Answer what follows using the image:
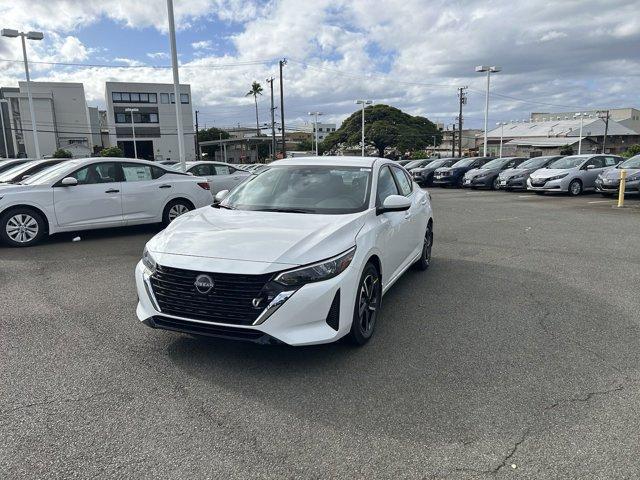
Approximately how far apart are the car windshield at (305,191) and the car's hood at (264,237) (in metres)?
0.24

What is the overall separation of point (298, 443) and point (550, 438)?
1.46 meters

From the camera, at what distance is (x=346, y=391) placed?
3.43m

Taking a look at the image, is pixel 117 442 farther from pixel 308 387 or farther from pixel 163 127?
pixel 163 127

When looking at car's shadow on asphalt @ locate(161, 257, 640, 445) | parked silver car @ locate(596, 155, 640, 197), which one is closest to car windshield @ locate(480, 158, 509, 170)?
parked silver car @ locate(596, 155, 640, 197)

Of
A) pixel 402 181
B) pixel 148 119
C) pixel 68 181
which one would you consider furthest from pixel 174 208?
pixel 148 119

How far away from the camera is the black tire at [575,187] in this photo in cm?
1805

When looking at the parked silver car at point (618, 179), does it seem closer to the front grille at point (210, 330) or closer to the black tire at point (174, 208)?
the black tire at point (174, 208)

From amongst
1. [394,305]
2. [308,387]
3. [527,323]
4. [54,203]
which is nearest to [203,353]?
[308,387]

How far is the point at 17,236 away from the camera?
28.0ft

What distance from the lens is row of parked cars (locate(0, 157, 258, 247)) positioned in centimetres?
851

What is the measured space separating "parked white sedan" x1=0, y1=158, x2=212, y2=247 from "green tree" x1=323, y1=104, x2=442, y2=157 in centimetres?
5244

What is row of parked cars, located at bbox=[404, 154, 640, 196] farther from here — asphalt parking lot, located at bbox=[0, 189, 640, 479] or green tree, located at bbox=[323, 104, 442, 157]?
green tree, located at bbox=[323, 104, 442, 157]

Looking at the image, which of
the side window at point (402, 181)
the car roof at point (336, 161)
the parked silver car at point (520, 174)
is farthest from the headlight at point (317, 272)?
the parked silver car at point (520, 174)

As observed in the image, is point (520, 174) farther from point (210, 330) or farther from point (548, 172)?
Answer: point (210, 330)
